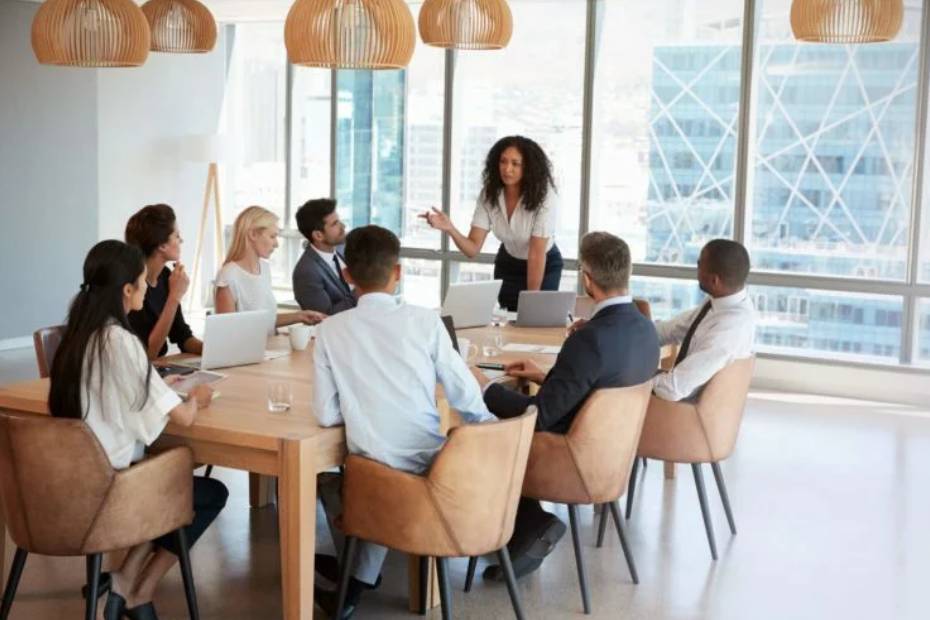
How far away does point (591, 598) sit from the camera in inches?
179

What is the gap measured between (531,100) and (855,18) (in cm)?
415

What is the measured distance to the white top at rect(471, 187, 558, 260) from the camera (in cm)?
655

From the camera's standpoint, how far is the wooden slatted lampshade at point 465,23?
5.95 meters

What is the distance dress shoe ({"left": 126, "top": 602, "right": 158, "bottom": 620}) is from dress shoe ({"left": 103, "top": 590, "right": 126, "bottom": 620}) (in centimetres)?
3

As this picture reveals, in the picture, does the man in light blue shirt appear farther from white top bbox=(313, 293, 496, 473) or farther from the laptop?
the laptop

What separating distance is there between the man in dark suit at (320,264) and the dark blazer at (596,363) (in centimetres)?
182

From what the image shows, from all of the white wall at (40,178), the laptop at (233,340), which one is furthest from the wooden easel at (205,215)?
the laptop at (233,340)

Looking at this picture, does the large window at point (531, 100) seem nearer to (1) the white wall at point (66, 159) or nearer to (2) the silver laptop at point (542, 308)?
(1) the white wall at point (66, 159)

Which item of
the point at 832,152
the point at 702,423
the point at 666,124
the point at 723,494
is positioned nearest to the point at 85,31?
the point at 702,423

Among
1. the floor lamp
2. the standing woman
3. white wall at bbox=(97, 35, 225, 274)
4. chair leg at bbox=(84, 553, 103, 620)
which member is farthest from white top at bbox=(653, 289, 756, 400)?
the floor lamp

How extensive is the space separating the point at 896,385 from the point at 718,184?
1841 millimetres

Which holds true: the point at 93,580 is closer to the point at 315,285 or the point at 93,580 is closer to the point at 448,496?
the point at 448,496

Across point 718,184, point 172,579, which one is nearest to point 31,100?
point 718,184

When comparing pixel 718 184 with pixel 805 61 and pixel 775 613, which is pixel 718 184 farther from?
pixel 775 613
